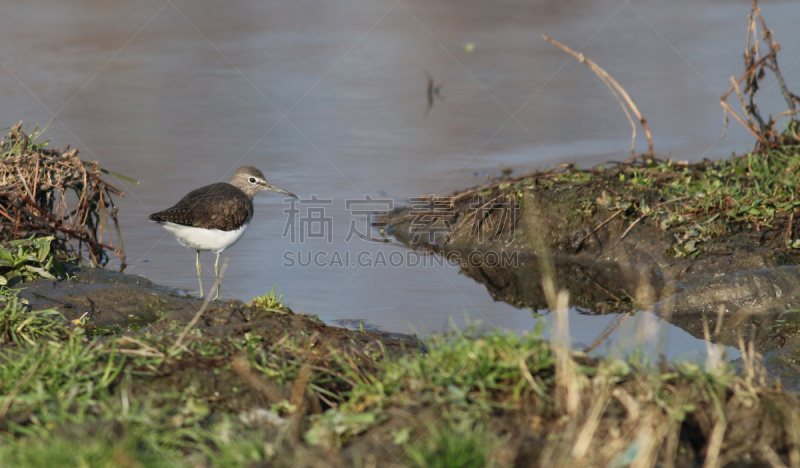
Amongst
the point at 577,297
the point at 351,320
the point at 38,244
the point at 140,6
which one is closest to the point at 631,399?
the point at 351,320

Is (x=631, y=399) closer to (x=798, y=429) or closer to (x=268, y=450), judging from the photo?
(x=798, y=429)

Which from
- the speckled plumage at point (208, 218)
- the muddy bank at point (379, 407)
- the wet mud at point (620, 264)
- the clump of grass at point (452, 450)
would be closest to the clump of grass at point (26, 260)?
the speckled plumage at point (208, 218)

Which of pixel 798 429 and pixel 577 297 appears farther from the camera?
pixel 577 297

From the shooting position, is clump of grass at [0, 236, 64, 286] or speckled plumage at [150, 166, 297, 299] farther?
speckled plumage at [150, 166, 297, 299]

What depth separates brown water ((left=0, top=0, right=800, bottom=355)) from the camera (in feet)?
27.4

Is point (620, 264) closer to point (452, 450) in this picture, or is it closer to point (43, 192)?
point (452, 450)

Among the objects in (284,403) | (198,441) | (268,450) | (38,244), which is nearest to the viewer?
(268,450)

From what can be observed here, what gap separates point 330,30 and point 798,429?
1687 cm

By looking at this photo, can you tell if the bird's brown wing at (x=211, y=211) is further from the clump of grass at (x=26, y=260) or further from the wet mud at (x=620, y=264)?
the wet mud at (x=620, y=264)

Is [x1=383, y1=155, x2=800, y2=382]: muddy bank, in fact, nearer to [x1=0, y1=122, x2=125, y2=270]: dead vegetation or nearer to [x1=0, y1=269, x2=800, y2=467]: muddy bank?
[x1=0, y1=269, x2=800, y2=467]: muddy bank

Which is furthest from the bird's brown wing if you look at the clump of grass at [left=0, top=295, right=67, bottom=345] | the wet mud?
the clump of grass at [left=0, top=295, right=67, bottom=345]

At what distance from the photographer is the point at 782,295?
666cm

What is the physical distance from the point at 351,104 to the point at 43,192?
25.2 feet

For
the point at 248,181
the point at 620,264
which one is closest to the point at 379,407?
the point at 620,264
